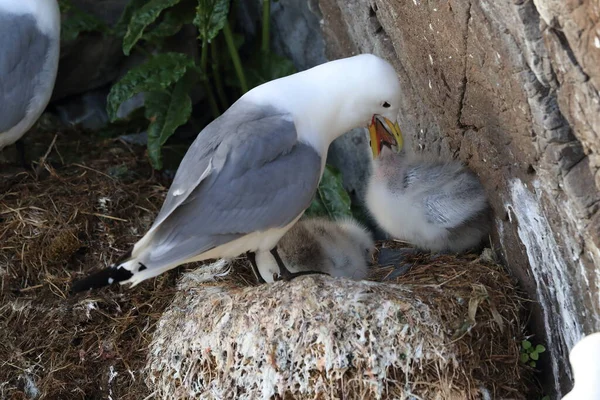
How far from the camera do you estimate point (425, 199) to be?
3.93m

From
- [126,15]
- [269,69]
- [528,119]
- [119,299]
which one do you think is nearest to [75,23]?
[126,15]

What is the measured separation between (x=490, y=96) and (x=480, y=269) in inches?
32.5

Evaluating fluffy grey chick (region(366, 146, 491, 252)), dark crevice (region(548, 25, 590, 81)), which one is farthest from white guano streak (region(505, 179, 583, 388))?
dark crevice (region(548, 25, 590, 81))

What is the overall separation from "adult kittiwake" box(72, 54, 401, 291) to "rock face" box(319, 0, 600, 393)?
34 centimetres

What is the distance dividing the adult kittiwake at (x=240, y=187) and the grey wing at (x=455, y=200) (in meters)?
0.49

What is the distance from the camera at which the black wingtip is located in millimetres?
3500

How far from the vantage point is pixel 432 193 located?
392 centimetres

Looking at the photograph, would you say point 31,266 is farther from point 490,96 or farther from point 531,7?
point 531,7

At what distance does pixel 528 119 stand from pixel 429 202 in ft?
3.30

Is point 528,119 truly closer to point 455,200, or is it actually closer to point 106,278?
point 455,200

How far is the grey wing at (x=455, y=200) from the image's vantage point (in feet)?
12.5

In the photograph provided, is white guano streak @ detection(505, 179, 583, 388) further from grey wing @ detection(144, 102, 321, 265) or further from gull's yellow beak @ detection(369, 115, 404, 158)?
grey wing @ detection(144, 102, 321, 265)

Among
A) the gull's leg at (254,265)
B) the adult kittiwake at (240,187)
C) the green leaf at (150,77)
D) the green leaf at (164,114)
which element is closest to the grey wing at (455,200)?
the adult kittiwake at (240,187)

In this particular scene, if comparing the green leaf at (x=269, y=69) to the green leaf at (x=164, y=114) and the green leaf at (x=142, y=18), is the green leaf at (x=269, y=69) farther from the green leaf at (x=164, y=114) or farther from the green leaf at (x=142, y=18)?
the green leaf at (x=142, y=18)
